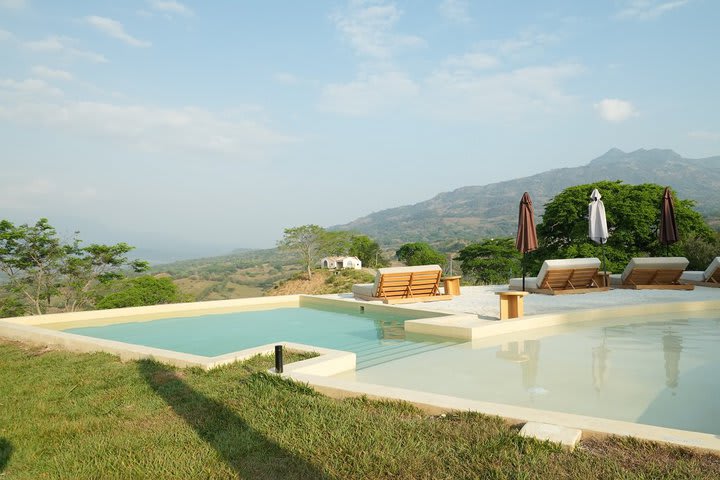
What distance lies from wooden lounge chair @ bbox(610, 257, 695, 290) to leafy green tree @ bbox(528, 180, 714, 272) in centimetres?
772

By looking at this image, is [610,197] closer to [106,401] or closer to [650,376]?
[650,376]

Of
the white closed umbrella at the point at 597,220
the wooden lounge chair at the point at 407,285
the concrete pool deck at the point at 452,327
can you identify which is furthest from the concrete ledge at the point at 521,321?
the white closed umbrella at the point at 597,220

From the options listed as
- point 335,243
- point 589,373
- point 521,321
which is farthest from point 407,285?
point 335,243

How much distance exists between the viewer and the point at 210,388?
4.20 metres

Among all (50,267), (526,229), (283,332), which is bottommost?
(283,332)

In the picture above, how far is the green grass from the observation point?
250 centimetres

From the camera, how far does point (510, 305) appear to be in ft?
26.8

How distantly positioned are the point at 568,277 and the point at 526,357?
6.68 meters

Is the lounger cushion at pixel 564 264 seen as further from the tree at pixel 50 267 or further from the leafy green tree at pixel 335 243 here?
the leafy green tree at pixel 335 243

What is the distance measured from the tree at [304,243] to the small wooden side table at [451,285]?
25.9m

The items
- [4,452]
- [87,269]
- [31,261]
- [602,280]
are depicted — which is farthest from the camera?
[87,269]

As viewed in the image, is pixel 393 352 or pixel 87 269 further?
pixel 87 269

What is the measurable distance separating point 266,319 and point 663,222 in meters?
11.0

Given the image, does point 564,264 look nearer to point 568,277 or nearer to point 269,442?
point 568,277
